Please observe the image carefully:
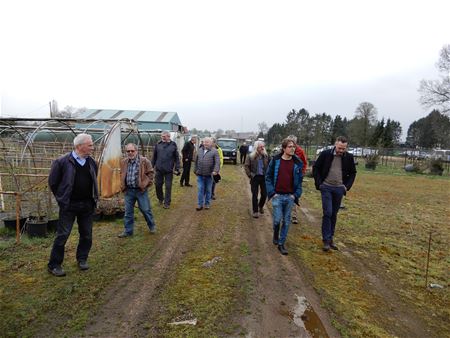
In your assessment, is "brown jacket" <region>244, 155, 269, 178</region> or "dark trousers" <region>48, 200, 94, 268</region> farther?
"brown jacket" <region>244, 155, 269, 178</region>

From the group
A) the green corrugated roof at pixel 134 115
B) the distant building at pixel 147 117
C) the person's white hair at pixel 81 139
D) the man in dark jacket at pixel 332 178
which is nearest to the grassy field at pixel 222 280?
the man in dark jacket at pixel 332 178

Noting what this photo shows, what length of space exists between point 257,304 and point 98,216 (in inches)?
181

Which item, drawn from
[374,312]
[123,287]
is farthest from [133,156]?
[374,312]

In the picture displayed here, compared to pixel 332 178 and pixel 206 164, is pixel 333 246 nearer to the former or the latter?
pixel 332 178

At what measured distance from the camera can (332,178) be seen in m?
5.64

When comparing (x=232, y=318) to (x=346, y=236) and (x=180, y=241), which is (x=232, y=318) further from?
(x=346, y=236)

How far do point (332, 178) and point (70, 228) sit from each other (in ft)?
13.5

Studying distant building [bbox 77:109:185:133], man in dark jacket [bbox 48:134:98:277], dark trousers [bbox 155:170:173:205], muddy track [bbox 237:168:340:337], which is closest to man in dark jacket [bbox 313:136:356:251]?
muddy track [bbox 237:168:340:337]

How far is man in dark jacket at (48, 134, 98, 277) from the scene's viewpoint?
4.14m

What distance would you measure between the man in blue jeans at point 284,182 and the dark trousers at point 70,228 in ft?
9.30

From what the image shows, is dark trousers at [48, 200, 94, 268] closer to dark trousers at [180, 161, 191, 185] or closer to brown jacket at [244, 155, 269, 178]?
brown jacket at [244, 155, 269, 178]

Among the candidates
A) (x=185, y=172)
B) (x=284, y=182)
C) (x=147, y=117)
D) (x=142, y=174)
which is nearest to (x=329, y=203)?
(x=284, y=182)

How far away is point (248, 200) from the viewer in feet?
33.5

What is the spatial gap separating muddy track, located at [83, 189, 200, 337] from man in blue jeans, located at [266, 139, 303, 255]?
66.9 inches
